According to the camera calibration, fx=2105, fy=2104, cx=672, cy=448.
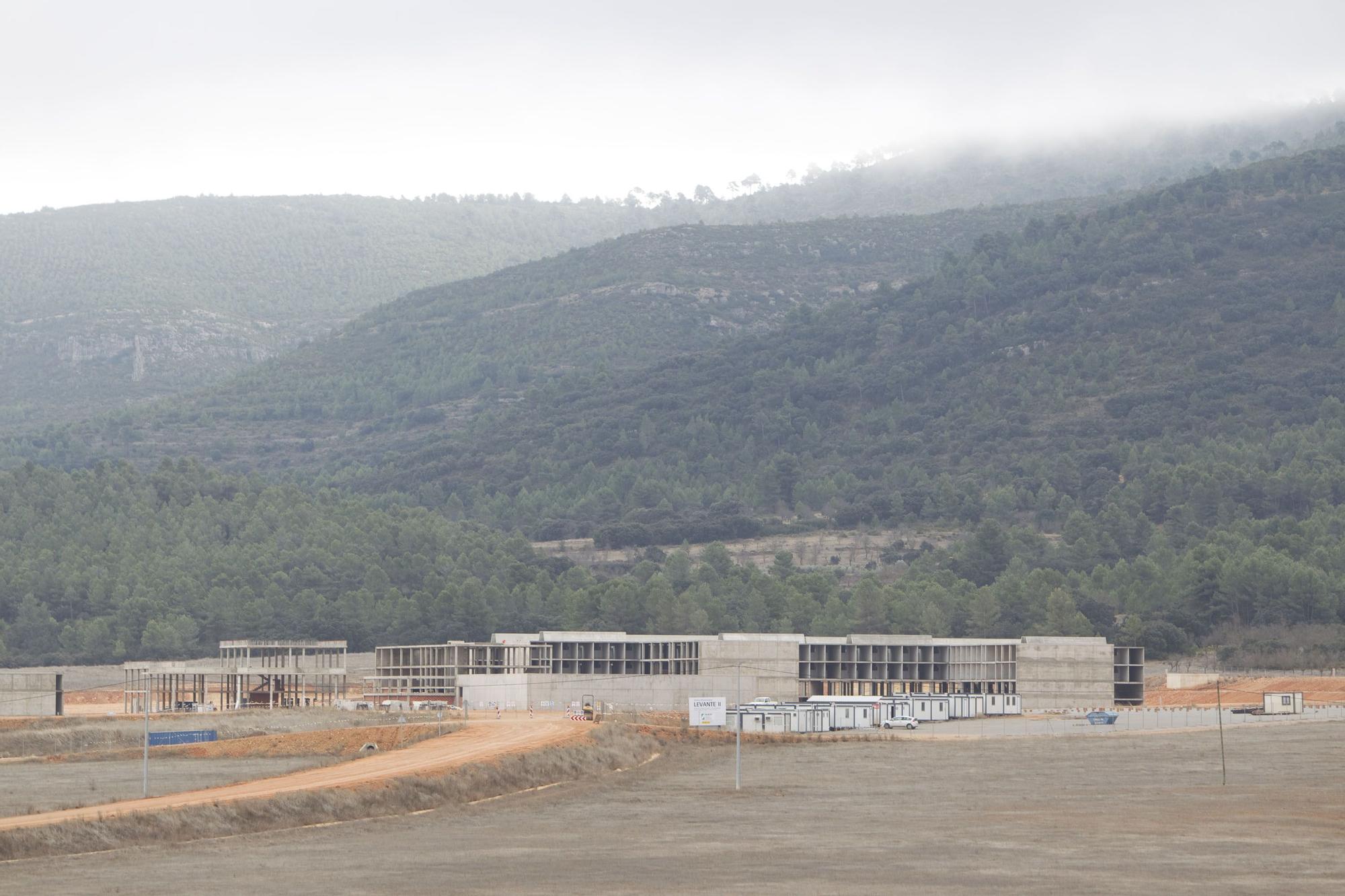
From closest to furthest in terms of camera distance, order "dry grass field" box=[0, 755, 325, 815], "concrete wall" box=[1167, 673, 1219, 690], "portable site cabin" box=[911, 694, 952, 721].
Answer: "dry grass field" box=[0, 755, 325, 815] < "portable site cabin" box=[911, 694, 952, 721] < "concrete wall" box=[1167, 673, 1219, 690]

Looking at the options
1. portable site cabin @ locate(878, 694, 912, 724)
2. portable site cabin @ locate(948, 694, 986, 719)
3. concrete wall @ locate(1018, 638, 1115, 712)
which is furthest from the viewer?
concrete wall @ locate(1018, 638, 1115, 712)

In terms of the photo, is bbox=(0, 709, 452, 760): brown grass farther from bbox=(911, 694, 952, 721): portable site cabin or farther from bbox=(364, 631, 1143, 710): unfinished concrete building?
bbox=(911, 694, 952, 721): portable site cabin

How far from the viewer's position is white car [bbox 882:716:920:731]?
125 meters

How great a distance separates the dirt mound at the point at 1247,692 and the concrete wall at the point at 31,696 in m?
75.2

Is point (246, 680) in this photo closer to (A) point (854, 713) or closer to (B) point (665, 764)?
(A) point (854, 713)

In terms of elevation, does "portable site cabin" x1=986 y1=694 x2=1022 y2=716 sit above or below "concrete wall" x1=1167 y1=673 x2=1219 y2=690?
below

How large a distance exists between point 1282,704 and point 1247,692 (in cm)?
2008

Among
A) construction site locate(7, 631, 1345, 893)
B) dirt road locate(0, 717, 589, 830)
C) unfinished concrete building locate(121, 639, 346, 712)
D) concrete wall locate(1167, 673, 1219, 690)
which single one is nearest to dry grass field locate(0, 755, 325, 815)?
construction site locate(7, 631, 1345, 893)

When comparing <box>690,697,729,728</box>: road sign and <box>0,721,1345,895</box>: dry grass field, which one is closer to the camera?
<box>0,721,1345,895</box>: dry grass field

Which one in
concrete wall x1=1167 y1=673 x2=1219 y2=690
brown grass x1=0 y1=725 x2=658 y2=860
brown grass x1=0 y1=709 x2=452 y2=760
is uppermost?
brown grass x1=0 y1=725 x2=658 y2=860

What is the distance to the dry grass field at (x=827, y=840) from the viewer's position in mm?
56156

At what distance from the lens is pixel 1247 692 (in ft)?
494

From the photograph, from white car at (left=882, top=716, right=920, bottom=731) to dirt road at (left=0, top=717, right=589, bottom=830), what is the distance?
21634 mm

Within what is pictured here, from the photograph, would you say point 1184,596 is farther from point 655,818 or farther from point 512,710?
point 655,818
